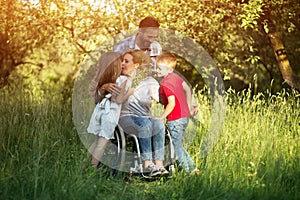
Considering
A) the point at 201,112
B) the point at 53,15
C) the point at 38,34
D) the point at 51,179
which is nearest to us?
the point at 51,179

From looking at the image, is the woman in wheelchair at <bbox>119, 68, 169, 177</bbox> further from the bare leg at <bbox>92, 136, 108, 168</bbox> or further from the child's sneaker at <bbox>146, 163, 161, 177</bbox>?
the bare leg at <bbox>92, 136, 108, 168</bbox>

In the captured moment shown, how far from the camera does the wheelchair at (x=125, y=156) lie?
549cm

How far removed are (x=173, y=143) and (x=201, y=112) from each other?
1.32 meters

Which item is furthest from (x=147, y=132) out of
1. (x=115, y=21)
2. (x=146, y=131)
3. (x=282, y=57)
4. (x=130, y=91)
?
(x=282, y=57)

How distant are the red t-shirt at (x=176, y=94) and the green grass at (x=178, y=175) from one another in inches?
18.8

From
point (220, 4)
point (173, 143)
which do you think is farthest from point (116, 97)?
point (220, 4)

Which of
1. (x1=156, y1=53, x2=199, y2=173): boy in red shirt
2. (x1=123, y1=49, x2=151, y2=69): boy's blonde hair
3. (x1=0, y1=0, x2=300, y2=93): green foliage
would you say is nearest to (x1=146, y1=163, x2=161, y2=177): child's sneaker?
(x1=156, y1=53, x2=199, y2=173): boy in red shirt

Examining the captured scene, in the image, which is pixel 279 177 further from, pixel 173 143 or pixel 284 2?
pixel 284 2

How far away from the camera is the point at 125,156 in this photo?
559 cm

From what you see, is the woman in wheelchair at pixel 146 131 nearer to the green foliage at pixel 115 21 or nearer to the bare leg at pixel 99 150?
the bare leg at pixel 99 150

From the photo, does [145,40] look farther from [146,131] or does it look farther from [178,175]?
[178,175]

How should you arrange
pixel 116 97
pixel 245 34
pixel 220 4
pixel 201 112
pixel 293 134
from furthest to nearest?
pixel 245 34
pixel 220 4
pixel 201 112
pixel 293 134
pixel 116 97

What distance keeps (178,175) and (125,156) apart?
67cm

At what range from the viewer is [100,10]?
8.65 metres
